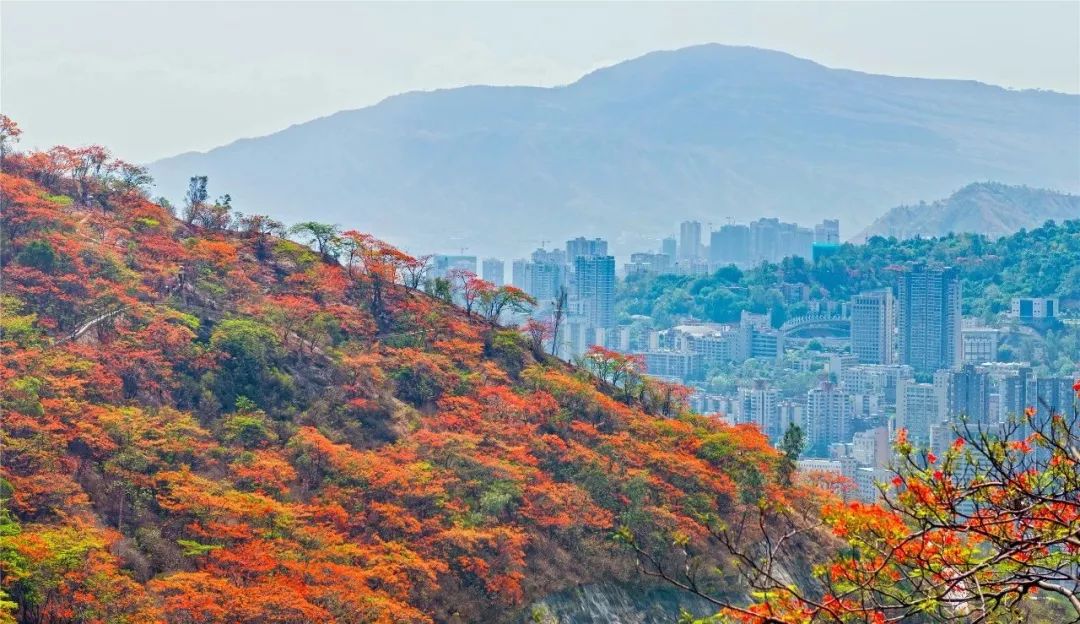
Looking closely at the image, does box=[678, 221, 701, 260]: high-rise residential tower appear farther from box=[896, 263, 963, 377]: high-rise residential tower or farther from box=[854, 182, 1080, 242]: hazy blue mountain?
box=[896, 263, 963, 377]: high-rise residential tower

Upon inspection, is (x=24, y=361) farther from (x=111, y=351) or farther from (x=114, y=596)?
(x=114, y=596)

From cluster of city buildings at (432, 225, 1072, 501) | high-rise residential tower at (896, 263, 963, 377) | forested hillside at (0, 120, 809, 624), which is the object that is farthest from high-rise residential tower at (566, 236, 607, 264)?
forested hillside at (0, 120, 809, 624)

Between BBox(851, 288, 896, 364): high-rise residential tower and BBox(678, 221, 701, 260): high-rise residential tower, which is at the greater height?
BBox(678, 221, 701, 260): high-rise residential tower

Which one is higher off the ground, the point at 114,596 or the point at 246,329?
the point at 246,329

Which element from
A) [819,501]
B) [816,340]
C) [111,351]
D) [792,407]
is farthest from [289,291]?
[816,340]

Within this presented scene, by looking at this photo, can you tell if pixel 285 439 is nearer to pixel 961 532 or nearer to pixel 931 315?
pixel 961 532

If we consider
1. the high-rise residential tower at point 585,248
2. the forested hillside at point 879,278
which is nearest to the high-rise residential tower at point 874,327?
the forested hillside at point 879,278

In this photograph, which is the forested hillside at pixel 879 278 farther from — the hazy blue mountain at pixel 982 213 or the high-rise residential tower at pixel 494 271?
the hazy blue mountain at pixel 982 213
